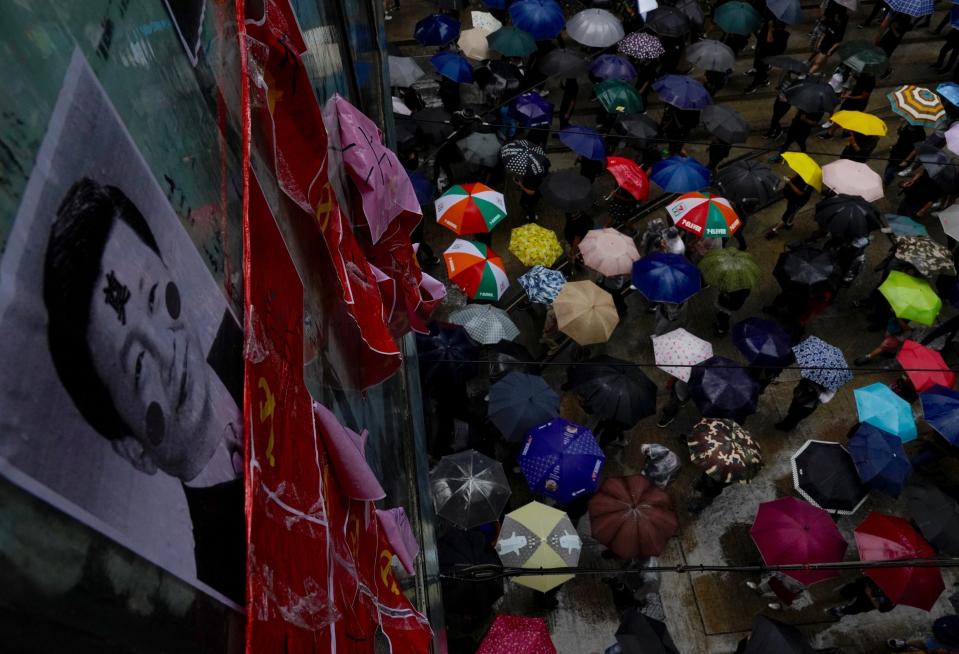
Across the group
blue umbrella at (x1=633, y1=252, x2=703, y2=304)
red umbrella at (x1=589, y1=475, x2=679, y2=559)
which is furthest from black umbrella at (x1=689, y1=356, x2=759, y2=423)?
red umbrella at (x1=589, y1=475, x2=679, y2=559)

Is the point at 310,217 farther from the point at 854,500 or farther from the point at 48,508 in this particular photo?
the point at 854,500

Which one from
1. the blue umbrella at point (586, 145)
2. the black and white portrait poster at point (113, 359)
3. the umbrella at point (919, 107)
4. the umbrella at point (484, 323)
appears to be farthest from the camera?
the umbrella at point (919, 107)

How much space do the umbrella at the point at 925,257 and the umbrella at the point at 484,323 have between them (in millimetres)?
5491

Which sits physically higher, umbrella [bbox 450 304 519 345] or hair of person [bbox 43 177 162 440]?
hair of person [bbox 43 177 162 440]

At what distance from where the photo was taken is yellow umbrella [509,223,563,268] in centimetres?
988

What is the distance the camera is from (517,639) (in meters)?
6.27

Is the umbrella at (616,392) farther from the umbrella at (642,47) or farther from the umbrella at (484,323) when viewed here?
the umbrella at (642,47)

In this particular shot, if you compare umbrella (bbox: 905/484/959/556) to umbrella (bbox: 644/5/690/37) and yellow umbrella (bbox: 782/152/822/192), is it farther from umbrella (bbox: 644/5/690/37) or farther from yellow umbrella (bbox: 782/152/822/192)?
umbrella (bbox: 644/5/690/37)

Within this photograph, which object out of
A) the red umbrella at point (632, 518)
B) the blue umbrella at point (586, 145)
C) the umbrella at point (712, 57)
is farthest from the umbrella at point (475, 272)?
the umbrella at point (712, 57)

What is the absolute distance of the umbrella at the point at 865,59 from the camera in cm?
1241

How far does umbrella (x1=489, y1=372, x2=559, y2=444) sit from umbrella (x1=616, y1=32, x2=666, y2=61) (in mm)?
7867

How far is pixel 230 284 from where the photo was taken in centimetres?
187

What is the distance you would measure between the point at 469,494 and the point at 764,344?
4.23 meters

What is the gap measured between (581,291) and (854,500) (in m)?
3.91
